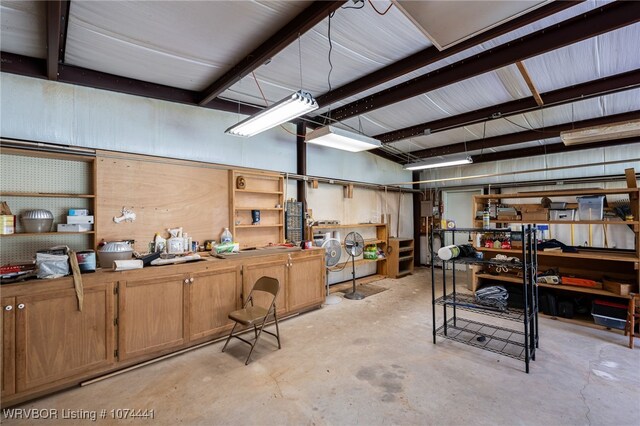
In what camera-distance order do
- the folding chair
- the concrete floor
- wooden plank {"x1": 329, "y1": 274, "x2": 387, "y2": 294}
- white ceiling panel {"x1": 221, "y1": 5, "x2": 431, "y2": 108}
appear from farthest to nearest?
wooden plank {"x1": 329, "y1": 274, "x2": 387, "y2": 294}
the folding chair
white ceiling panel {"x1": 221, "y1": 5, "x2": 431, "y2": 108}
the concrete floor

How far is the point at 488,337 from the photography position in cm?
322

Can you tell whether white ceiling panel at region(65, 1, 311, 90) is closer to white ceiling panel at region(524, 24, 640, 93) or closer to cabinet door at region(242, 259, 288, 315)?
cabinet door at region(242, 259, 288, 315)

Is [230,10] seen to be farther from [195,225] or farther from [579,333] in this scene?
[579,333]

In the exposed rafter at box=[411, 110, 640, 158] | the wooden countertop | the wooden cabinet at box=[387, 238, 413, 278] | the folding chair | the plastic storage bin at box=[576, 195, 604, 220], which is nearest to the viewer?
the wooden countertop

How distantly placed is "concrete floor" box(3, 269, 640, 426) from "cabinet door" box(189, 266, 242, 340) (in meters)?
0.22

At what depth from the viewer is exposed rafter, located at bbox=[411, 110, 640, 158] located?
4203mm

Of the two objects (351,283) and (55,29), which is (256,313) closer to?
(55,29)

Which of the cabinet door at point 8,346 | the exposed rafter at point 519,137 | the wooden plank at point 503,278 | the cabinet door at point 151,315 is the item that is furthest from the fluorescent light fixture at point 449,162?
the cabinet door at point 8,346

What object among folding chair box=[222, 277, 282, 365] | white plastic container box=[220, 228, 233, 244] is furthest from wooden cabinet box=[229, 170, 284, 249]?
folding chair box=[222, 277, 282, 365]

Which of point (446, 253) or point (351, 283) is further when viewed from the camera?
point (351, 283)

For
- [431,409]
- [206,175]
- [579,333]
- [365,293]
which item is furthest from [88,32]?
[579,333]

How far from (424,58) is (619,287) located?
3.66 meters

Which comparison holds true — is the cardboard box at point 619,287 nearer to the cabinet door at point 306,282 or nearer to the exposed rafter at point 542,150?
the exposed rafter at point 542,150

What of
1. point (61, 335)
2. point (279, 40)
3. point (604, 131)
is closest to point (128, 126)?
point (279, 40)
